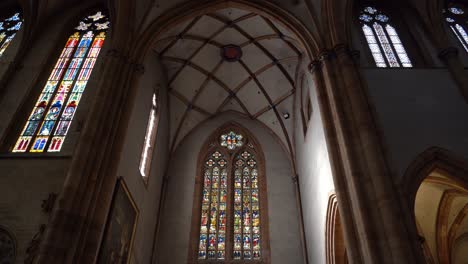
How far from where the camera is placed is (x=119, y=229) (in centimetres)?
918

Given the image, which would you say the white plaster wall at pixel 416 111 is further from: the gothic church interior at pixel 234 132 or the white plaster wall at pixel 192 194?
the white plaster wall at pixel 192 194

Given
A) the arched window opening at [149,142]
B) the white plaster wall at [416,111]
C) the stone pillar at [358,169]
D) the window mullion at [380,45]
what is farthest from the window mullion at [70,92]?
the window mullion at [380,45]

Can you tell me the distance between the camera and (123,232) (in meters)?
9.52

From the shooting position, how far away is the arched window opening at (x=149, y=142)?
12275 mm

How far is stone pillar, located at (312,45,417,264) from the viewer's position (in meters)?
6.64

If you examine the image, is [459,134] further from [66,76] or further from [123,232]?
[66,76]

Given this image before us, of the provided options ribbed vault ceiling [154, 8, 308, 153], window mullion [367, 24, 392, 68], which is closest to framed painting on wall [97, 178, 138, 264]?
ribbed vault ceiling [154, 8, 308, 153]

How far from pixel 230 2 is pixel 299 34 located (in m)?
2.73

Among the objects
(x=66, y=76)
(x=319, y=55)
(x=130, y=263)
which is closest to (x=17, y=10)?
(x=66, y=76)

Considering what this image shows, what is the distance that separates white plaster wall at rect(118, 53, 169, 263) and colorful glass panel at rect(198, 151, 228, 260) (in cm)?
188

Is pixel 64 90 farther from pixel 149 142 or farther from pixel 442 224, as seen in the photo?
pixel 442 224

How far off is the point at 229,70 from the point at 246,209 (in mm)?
6152

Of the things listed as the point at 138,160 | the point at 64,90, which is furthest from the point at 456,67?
the point at 64,90

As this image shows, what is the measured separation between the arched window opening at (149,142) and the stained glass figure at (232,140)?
3.85 meters
